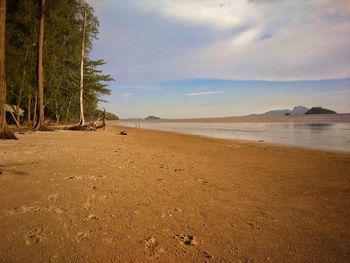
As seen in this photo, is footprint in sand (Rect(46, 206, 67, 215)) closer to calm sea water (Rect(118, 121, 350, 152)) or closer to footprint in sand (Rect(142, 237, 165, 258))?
footprint in sand (Rect(142, 237, 165, 258))

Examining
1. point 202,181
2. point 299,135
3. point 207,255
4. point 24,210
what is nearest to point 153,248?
point 207,255

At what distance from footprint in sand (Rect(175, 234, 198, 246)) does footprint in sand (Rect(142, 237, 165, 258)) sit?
268mm

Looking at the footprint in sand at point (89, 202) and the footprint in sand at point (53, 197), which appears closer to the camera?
the footprint in sand at point (89, 202)

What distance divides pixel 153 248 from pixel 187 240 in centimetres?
42

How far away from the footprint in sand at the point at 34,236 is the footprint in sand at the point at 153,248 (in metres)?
1.13

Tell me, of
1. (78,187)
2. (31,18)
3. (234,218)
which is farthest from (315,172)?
(31,18)

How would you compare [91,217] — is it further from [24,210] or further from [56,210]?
[24,210]

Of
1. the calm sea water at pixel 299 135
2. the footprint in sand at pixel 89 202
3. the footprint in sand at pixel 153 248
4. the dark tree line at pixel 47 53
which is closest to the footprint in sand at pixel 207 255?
the footprint in sand at pixel 153 248

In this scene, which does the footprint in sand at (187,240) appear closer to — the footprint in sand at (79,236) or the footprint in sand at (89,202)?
the footprint in sand at (79,236)

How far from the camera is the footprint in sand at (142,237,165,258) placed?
295 cm

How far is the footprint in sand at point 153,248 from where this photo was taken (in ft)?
9.67

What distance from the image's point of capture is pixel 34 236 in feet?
10.4

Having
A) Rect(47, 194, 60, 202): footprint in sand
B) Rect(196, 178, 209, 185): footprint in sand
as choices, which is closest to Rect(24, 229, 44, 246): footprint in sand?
Rect(47, 194, 60, 202): footprint in sand

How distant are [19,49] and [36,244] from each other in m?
19.6
